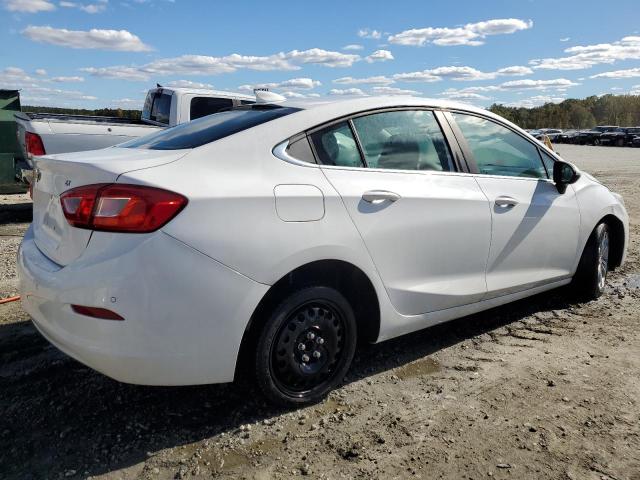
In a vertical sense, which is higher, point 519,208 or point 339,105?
point 339,105

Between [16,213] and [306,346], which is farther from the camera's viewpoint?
[16,213]

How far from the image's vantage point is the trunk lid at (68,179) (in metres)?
2.57

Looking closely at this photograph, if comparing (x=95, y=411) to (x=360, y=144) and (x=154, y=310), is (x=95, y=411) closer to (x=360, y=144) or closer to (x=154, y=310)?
(x=154, y=310)

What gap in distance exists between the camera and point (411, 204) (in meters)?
3.23

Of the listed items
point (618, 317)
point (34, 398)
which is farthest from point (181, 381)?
point (618, 317)

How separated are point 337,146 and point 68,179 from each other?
1.39m

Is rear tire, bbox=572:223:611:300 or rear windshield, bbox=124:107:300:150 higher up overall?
rear windshield, bbox=124:107:300:150

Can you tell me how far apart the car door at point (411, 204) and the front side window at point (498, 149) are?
0.91ft

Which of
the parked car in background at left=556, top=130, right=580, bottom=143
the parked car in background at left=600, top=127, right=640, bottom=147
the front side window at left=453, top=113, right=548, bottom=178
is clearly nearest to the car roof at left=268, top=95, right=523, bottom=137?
the front side window at left=453, top=113, right=548, bottom=178

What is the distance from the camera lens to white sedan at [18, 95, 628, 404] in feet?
8.02

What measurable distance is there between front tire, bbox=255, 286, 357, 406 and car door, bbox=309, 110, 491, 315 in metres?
0.35

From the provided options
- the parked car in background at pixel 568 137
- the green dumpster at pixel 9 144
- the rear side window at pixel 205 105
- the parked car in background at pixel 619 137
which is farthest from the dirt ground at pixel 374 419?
the parked car in background at pixel 568 137

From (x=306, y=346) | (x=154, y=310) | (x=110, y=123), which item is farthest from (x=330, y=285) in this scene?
(x=110, y=123)

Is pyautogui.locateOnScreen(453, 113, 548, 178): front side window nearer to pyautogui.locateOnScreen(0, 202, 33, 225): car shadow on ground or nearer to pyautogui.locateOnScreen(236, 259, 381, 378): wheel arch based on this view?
pyautogui.locateOnScreen(236, 259, 381, 378): wheel arch
